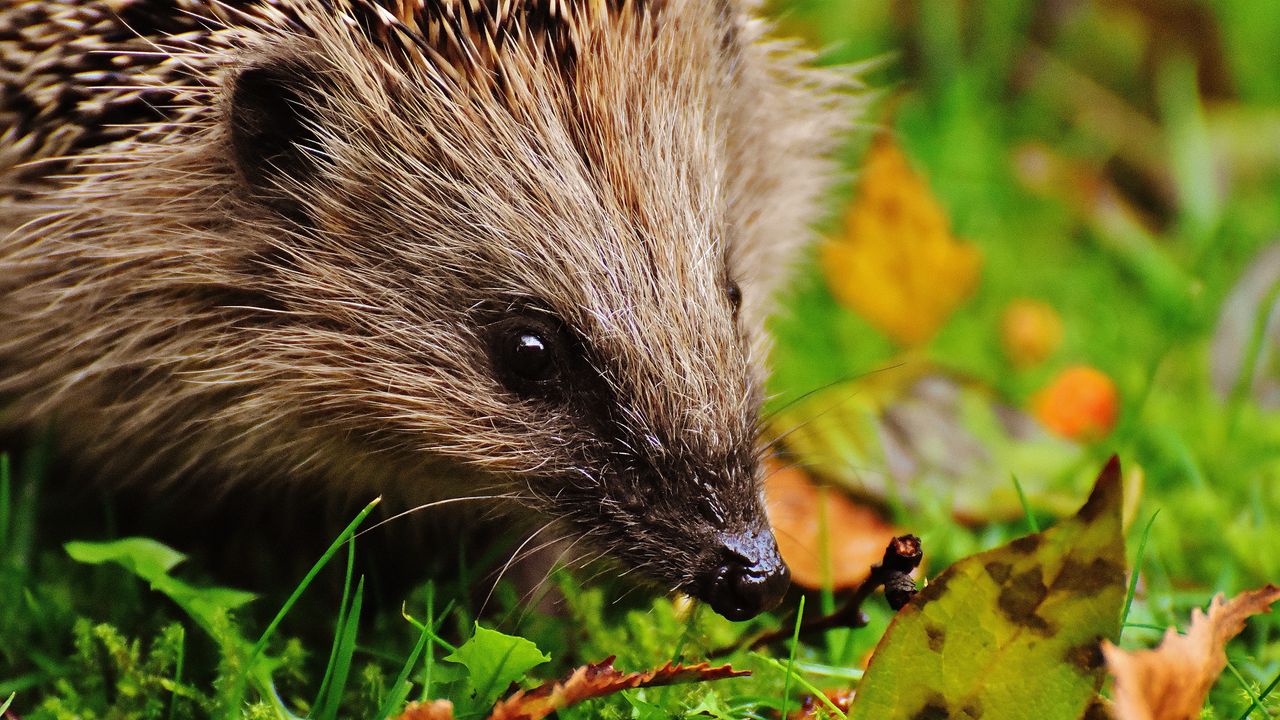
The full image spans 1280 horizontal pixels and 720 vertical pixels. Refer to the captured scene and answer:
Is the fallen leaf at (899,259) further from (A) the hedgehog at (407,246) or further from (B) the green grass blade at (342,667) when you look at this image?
(B) the green grass blade at (342,667)

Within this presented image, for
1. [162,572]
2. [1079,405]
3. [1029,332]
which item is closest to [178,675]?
[162,572]

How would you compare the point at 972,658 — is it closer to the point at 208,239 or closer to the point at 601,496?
the point at 601,496

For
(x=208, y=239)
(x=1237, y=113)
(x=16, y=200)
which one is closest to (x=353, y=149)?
(x=208, y=239)

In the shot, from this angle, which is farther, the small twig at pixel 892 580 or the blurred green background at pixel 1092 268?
the blurred green background at pixel 1092 268

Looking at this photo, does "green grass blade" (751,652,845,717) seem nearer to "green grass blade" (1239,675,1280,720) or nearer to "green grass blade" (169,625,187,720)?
"green grass blade" (1239,675,1280,720)

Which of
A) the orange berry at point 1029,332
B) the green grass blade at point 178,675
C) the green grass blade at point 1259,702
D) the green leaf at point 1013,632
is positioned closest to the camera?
the green leaf at point 1013,632

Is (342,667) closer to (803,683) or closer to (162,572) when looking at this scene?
(162,572)

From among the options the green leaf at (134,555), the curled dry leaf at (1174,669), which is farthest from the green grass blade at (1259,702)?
the green leaf at (134,555)
